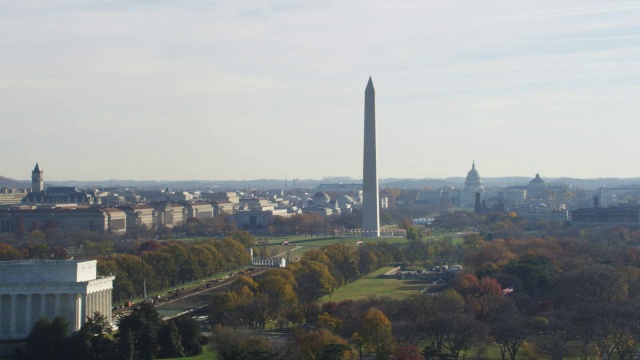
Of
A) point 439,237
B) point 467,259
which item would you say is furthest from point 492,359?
point 439,237

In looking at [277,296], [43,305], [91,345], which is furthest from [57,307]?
[277,296]

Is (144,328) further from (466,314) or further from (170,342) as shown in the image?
(466,314)

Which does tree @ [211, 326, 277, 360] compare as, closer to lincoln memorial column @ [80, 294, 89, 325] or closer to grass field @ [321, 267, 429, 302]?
lincoln memorial column @ [80, 294, 89, 325]

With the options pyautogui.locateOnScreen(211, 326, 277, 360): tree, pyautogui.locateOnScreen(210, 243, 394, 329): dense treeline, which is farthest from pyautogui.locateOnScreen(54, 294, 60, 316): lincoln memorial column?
pyautogui.locateOnScreen(210, 243, 394, 329): dense treeline

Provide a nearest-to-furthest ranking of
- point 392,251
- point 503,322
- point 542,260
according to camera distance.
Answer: point 503,322
point 542,260
point 392,251

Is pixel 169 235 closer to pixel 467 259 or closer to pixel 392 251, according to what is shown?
pixel 392 251

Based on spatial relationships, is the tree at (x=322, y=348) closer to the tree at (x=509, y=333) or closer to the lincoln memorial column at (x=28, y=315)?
the tree at (x=509, y=333)
